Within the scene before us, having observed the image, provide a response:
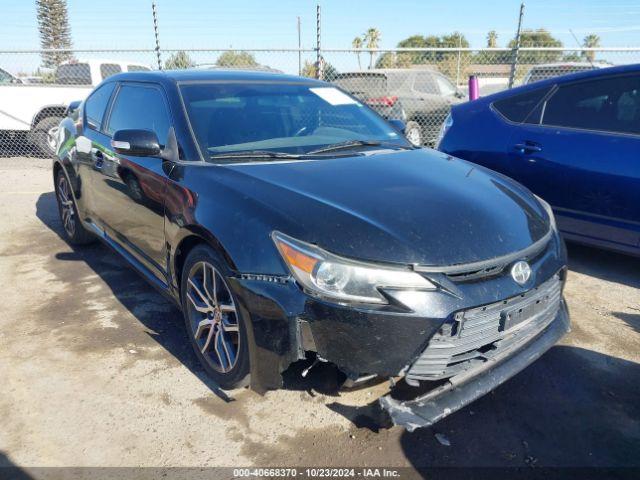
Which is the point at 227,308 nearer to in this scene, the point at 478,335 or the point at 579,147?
the point at 478,335

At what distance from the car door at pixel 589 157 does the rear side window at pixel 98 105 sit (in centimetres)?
336

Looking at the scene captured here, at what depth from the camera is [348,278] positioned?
2.04m

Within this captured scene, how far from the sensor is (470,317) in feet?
6.75

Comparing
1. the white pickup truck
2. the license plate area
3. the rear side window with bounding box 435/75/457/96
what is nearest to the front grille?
the license plate area

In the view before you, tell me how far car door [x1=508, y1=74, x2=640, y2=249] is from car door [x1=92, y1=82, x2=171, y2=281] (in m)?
2.91

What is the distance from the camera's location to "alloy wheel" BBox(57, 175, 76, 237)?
4.83 m

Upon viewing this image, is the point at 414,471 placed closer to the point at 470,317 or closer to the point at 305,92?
the point at 470,317

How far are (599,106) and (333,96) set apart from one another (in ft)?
6.95

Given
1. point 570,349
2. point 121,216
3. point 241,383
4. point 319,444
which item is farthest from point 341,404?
point 121,216

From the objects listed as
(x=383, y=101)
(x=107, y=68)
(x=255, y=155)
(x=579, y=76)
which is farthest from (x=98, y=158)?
(x=107, y=68)

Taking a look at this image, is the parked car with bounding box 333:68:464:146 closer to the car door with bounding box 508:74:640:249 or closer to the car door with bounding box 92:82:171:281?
the car door with bounding box 508:74:640:249

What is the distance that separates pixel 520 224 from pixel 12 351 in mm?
3011

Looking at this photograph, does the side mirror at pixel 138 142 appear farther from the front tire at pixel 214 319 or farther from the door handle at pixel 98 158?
the door handle at pixel 98 158

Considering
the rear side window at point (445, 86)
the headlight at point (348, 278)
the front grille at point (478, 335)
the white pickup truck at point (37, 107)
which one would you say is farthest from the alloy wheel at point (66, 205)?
the rear side window at point (445, 86)
